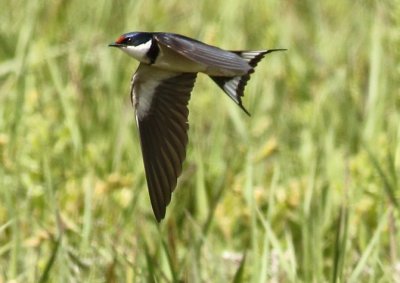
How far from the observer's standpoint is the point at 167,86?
273 cm

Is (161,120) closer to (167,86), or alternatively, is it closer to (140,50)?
(167,86)

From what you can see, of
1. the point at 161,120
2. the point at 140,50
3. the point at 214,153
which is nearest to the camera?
the point at 140,50

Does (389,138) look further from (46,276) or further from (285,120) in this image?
(46,276)

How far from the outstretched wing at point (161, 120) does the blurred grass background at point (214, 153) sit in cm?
19

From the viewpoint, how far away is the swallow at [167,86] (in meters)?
2.37

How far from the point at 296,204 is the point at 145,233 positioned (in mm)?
441

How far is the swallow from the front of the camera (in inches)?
93.3

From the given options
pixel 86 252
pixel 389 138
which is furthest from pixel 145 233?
pixel 389 138

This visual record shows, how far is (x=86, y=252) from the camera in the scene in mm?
2902

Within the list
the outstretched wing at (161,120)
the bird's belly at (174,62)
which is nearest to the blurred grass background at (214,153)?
the outstretched wing at (161,120)

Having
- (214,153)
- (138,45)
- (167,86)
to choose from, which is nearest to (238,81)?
(167,86)

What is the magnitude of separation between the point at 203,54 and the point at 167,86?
1.22ft

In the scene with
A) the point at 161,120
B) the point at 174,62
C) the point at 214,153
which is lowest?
the point at 214,153

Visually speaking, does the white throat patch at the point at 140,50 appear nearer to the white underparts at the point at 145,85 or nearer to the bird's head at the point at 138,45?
the bird's head at the point at 138,45
